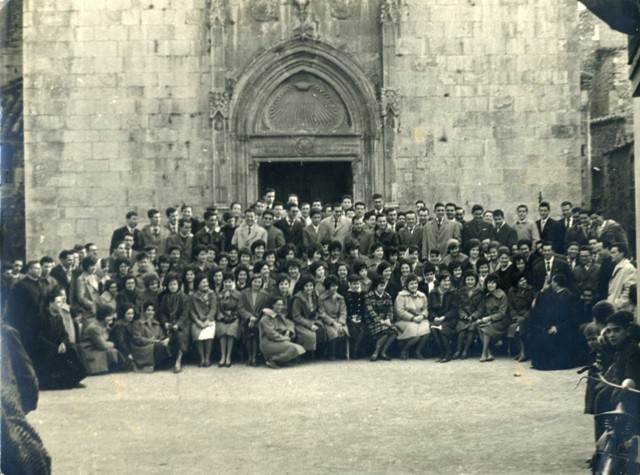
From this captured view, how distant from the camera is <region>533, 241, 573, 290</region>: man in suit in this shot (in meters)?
12.5

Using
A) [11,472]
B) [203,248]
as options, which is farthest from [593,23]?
[11,472]

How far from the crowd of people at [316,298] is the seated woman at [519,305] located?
0.02 m

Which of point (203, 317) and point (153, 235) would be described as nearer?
point (203, 317)

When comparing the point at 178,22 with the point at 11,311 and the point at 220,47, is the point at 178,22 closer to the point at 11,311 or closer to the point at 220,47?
the point at 220,47

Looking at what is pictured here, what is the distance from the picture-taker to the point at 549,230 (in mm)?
14844

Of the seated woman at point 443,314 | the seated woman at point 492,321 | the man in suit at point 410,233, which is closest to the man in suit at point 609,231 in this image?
the seated woman at point 492,321

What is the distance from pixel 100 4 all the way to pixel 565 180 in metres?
9.20

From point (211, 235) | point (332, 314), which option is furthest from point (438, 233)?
point (211, 235)

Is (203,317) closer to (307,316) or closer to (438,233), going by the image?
(307,316)

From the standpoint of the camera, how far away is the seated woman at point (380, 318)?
1289 centimetres

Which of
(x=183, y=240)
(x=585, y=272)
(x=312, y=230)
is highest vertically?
(x=312, y=230)

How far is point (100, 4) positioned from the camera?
17.8 m

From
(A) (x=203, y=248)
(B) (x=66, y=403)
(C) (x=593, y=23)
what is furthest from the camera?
(C) (x=593, y=23)

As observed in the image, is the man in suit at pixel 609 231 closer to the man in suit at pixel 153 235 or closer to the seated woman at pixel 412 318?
the seated woman at pixel 412 318
